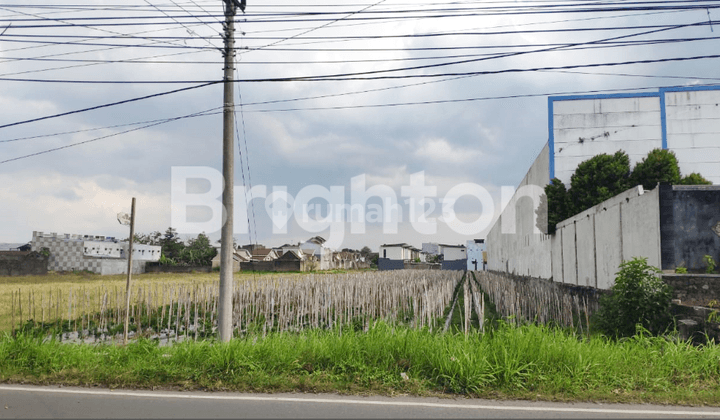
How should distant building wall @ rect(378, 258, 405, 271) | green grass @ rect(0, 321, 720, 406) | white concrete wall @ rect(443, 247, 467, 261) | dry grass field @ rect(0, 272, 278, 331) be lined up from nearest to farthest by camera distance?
1. green grass @ rect(0, 321, 720, 406)
2. dry grass field @ rect(0, 272, 278, 331)
3. distant building wall @ rect(378, 258, 405, 271)
4. white concrete wall @ rect(443, 247, 467, 261)

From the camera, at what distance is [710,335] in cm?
858

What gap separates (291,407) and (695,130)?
3037 centimetres

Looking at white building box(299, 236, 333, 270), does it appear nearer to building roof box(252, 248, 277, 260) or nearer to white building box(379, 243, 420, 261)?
building roof box(252, 248, 277, 260)

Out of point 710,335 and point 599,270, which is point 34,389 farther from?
point 599,270

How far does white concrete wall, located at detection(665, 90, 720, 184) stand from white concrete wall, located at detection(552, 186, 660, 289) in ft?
31.5

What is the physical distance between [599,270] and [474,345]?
12.5 m

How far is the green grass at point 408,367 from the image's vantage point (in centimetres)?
617

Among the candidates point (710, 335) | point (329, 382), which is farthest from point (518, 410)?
point (710, 335)

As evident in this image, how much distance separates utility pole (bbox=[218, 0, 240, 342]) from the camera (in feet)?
30.0

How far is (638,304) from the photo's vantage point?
32.2 ft

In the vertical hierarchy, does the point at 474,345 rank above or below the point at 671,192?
below

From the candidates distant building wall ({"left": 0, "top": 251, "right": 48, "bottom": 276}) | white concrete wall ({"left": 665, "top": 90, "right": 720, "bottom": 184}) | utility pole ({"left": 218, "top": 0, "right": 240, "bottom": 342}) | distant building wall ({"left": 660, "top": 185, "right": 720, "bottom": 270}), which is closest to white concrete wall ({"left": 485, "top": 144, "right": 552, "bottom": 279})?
white concrete wall ({"left": 665, "top": 90, "right": 720, "bottom": 184})

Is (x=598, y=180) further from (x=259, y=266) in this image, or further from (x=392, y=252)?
(x=392, y=252)

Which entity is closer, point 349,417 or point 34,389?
point 349,417
